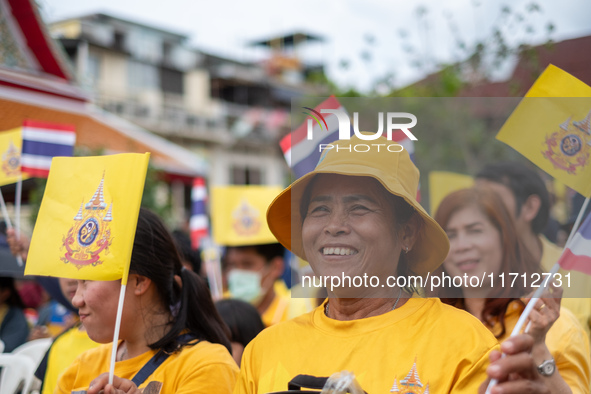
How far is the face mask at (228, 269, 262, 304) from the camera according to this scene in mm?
5562

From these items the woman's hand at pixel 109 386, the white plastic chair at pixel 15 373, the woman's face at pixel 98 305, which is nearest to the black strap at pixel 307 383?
the woman's hand at pixel 109 386

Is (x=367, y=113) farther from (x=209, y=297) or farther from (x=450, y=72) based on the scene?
(x=450, y=72)

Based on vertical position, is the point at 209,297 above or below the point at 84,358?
above

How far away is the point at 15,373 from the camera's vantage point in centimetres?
381

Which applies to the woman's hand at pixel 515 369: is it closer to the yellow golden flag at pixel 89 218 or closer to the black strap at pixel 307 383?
the black strap at pixel 307 383

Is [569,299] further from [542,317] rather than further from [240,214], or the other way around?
[240,214]

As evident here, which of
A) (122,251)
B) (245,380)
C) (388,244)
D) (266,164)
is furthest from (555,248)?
(266,164)

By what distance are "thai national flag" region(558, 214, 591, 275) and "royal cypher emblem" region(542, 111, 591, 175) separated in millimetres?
277

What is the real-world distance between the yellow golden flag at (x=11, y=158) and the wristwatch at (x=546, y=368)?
3122 millimetres

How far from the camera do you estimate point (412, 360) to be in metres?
2.01

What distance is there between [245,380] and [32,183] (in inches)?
236

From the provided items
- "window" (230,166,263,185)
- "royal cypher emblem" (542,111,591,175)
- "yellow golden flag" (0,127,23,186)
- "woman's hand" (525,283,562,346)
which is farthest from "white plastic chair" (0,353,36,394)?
"window" (230,166,263,185)

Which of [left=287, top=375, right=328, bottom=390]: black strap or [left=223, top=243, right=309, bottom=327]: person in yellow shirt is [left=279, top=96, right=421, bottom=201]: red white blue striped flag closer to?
[left=287, top=375, right=328, bottom=390]: black strap

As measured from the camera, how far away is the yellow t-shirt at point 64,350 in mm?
3561
